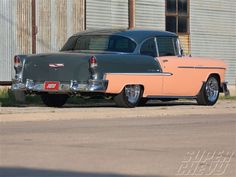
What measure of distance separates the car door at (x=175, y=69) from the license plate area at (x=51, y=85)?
2.77m

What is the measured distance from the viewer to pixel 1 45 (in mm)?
24750

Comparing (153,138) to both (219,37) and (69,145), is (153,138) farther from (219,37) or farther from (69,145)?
(219,37)

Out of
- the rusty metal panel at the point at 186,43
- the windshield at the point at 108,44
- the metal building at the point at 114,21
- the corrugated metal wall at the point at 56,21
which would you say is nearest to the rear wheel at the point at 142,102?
the windshield at the point at 108,44

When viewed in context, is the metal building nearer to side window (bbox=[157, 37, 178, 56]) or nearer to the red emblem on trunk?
side window (bbox=[157, 37, 178, 56])

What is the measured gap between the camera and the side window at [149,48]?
59.2 ft

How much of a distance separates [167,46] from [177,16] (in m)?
12.0

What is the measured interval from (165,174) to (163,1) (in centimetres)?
2234

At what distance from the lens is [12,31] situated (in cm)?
2494

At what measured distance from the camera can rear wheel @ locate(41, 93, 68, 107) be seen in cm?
1822

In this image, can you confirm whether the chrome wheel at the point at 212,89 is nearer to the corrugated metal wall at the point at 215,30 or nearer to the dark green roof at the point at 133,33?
the dark green roof at the point at 133,33

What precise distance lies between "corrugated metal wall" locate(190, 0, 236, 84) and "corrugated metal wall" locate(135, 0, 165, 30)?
1.58m

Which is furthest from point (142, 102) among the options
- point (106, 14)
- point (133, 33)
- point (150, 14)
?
point (150, 14)

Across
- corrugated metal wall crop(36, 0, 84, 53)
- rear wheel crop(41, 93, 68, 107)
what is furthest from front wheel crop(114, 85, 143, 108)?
corrugated metal wall crop(36, 0, 84, 53)

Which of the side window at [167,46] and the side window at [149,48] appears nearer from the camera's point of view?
the side window at [149,48]
